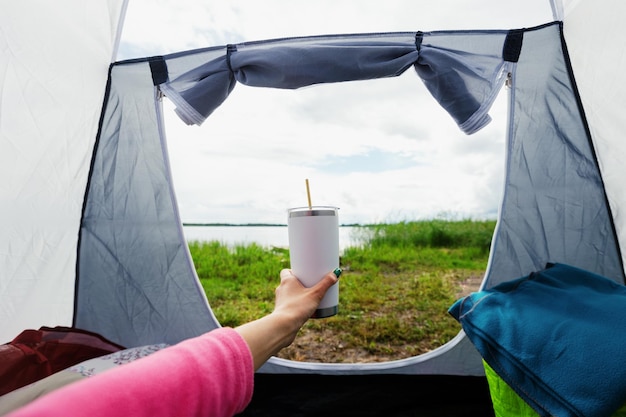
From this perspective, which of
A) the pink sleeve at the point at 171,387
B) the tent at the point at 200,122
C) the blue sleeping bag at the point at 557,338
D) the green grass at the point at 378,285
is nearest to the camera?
the pink sleeve at the point at 171,387

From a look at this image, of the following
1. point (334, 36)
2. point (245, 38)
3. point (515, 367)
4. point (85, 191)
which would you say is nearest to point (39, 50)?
point (85, 191)

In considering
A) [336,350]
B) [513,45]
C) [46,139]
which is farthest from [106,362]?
[513,45]

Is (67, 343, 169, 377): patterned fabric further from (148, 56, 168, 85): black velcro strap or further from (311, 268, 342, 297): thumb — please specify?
(148, 56, 168, 85): black velcro strap

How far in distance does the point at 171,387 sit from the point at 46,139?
1253 mm

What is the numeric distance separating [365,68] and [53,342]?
51.1 inches

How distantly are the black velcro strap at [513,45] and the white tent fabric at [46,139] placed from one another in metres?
1.33

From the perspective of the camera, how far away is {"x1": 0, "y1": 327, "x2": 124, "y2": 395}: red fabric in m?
1.11

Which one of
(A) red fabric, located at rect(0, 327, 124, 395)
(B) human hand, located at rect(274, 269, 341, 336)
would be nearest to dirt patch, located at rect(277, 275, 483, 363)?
(A) red fabric, located at rect(0, 327, 124, 395)

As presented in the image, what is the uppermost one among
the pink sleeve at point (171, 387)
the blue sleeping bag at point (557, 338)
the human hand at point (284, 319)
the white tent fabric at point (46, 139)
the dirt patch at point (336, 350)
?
the white tent fabric at point (46, 139)

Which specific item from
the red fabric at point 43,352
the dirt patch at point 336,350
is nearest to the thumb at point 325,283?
the red fabric at point 43,352

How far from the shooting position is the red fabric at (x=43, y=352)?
111 centimetres

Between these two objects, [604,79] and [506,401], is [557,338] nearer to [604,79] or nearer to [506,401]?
[506,401]

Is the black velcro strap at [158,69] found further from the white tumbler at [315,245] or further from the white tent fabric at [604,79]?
the white tent fabric at [604,79]

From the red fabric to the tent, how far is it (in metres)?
0.11
